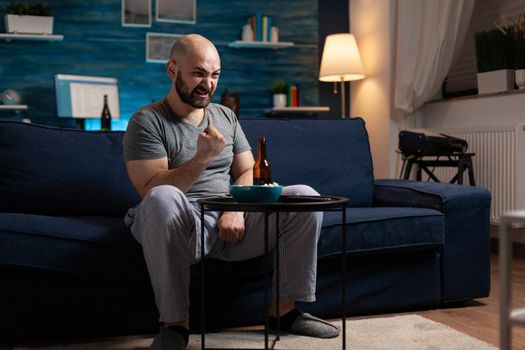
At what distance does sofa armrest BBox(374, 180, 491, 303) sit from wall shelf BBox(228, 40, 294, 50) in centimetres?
298

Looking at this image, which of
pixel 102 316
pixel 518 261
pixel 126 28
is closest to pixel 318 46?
pixel 126 28

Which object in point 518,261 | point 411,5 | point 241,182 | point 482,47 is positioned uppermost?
point 411,5

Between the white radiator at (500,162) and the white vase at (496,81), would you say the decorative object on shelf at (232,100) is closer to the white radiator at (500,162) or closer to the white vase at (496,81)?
the white radiator at (500,162)

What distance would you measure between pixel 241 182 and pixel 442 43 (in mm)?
2699

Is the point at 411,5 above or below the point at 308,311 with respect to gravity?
above

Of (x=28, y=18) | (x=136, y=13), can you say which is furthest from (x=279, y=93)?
(x=28, y=18)

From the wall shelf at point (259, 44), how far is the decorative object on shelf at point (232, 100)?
15.1 inches

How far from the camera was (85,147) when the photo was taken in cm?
274

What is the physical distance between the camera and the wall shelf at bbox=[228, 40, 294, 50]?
5463mm

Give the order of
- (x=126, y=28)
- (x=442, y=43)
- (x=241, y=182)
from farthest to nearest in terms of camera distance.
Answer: (x=126, y=28) < (x=442, y=43) < (x=241, y=182)

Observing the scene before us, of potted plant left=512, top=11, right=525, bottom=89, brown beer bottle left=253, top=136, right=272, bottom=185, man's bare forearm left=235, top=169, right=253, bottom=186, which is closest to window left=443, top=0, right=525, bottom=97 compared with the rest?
potted plant left=512, top=11, right=525, bottom=89

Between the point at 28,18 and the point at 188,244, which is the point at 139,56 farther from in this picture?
the point at 188,244

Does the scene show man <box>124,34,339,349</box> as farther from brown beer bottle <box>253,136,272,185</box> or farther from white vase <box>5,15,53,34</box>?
white vase <box>5,15,53,34</box>

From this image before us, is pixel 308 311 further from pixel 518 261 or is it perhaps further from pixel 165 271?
pixel 518 261
